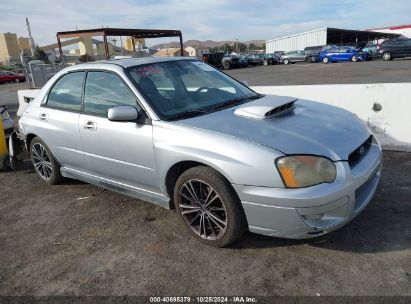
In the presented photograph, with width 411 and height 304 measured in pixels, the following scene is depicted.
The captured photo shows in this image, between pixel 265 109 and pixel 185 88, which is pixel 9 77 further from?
pixel 265 109

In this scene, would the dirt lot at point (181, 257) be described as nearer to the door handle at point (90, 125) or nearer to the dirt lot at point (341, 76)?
the door handle at point (90, 125)

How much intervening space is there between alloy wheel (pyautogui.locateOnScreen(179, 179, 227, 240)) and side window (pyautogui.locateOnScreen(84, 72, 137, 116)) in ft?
3.33

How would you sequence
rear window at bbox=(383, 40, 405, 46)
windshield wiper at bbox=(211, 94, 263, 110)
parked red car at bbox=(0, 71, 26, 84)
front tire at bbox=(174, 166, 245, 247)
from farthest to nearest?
parked red car at bbox=(0, 71, 26, 84)
rear window at bbox=(383, 40, 405, 46)
windshield wiper at bbox=(211, 94, 263, 110)
front tire at bbox=(174, 166, 245, 247)

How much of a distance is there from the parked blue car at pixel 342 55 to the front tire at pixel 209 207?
3262 cm

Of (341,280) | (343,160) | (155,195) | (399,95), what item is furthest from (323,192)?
(399,95)

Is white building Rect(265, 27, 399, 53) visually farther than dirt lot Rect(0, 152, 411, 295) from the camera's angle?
Yes

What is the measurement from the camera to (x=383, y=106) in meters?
5.29

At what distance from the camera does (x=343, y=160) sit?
9.01ft

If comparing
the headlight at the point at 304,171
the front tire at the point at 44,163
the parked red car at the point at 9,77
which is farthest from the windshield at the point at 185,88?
the parked red car at the point at 9,77

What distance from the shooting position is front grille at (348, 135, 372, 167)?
288 centimetres

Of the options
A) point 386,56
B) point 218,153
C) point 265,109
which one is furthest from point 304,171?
point 386,56

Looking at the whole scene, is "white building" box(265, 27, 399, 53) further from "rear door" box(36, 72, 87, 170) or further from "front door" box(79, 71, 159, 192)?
"front door" box(79, 71, 159, 192)

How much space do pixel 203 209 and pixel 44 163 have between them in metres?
2.82

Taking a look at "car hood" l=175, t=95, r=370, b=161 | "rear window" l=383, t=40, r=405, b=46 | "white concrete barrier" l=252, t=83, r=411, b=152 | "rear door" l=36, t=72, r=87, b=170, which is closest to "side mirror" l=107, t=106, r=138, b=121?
"car hood" l=175, t=95, r=370, b=161
